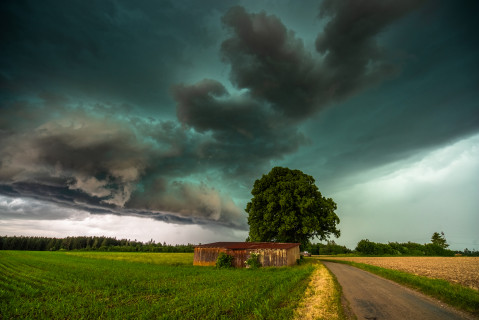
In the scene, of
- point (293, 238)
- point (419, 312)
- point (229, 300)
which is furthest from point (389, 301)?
point (293, 238)

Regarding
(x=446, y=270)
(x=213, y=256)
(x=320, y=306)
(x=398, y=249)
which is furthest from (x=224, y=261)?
(x=398, y=249)

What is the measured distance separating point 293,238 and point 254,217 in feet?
27.4

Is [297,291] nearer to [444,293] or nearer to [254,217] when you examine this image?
[444,293]

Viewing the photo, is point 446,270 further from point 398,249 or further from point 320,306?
point 398,249

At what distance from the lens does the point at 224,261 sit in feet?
107

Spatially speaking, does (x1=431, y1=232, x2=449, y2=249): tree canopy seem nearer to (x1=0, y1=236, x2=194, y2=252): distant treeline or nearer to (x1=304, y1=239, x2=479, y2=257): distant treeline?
(x1=304, y1=239, x2=479, y2=257): distant treeline

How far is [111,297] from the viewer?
13352 mm

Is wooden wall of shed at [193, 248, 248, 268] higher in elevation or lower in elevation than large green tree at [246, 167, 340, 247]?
lower

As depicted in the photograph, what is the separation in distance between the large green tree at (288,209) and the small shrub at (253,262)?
8552 mm

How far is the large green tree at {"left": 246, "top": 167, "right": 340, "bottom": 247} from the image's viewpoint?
38281mm

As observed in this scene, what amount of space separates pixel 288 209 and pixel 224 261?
1438cm

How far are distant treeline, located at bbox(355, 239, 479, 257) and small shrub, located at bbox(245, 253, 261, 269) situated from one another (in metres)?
91.6

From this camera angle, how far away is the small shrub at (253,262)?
3100cm

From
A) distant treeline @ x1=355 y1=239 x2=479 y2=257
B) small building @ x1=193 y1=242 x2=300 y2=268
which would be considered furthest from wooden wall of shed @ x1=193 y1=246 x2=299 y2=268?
distant treeline @ x1=355 y1=239 x2=479 y2=257
